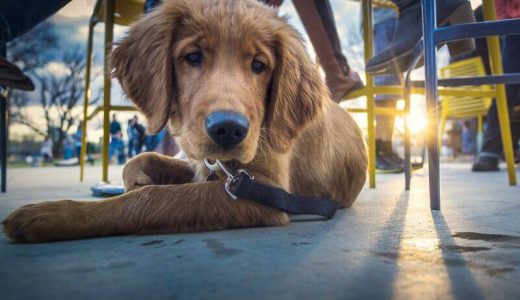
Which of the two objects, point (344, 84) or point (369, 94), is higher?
point (344, 84)

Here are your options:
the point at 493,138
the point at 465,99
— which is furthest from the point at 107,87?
the point at 465,99

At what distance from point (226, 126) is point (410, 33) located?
2203mm

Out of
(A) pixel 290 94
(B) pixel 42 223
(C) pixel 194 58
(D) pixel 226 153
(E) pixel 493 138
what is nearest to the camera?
(B) pixel 42 223

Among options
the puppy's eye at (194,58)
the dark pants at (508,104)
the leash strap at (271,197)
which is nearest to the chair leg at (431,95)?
the leash strap at (271,197)

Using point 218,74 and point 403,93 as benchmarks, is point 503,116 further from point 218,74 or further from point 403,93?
point 218,74

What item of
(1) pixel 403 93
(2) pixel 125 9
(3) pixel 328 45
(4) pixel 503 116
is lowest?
(4) pixel 503 116

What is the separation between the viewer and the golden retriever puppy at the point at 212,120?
4.81 feet

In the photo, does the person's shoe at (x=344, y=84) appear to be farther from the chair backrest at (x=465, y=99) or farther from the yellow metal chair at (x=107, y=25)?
the chair backrest at (x=465, y=99)

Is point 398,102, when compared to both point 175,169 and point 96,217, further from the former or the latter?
point 96,217

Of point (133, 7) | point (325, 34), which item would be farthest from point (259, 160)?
point (133, 7)

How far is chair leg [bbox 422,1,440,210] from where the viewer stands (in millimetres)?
2064

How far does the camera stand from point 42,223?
134 cm

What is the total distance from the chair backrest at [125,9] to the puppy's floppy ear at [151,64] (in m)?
2.23

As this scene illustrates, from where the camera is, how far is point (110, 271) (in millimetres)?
973
